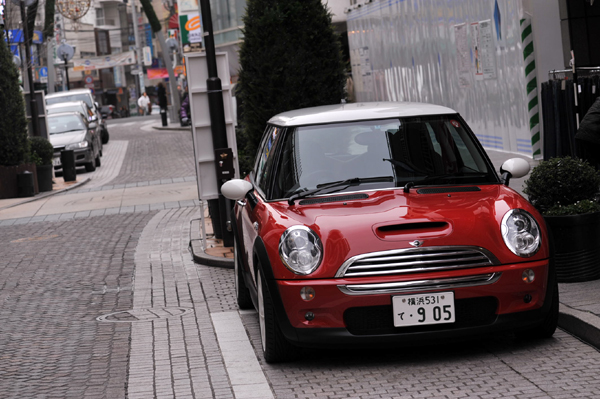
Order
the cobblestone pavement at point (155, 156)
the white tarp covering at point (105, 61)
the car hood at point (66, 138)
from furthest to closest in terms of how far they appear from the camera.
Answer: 1. the white tarp covering at point (105, 61)
2. the car hood at point (66, 138)
3. the cobblestone pavement at point (155, 156)

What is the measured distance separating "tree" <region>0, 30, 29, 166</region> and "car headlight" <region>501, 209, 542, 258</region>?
1745 centimetres

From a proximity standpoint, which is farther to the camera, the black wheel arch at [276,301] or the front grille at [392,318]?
the black wheel arch at [276,301]

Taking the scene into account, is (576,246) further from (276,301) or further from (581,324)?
(276,301)

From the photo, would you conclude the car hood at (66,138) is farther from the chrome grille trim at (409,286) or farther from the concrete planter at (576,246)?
the chrome grille trim at (409,286)

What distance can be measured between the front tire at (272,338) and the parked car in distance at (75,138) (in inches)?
835

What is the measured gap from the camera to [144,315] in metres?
7.77

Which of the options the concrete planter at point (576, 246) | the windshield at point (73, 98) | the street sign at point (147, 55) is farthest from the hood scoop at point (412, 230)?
the street sign at point (147, 55)

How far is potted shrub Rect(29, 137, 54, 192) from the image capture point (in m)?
22.0

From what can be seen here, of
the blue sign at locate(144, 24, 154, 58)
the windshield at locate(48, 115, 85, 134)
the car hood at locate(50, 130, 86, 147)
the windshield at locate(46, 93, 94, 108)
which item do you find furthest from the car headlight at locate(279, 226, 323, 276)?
the blue sign at locate(144, 24, 154, 58)

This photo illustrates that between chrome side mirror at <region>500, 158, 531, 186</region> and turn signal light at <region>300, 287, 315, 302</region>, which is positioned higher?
chrome side mirror at <region>500, 158, 531, 186</region>

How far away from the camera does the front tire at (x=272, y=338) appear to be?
557cm

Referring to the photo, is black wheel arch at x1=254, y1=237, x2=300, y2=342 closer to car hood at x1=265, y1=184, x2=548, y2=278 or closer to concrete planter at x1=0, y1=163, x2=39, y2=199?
car hood at x1=265, y1=184, x2=548, y2=278

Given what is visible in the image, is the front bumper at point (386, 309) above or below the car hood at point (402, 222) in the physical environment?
below

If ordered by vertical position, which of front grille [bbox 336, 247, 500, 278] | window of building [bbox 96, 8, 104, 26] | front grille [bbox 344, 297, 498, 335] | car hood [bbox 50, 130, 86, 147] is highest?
window of building [bbox 96, 8, 104, 26]
